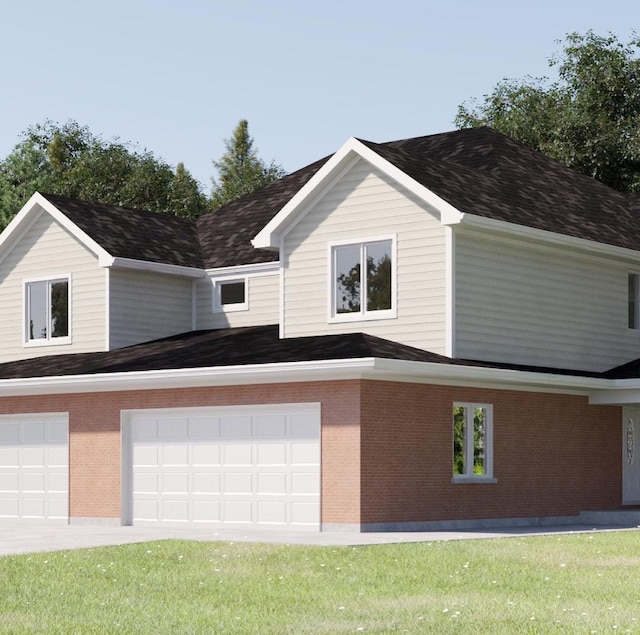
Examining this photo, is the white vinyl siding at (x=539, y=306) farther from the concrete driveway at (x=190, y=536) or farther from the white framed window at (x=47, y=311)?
the white framed window at (x=47, y=311)

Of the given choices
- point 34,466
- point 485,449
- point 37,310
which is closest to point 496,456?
point 485,449

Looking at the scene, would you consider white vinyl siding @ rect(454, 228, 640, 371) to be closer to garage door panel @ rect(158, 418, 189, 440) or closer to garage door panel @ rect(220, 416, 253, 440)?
garage door panel @ rect(220, 416, 253, 440)

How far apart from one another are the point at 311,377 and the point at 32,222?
11674 millimetres

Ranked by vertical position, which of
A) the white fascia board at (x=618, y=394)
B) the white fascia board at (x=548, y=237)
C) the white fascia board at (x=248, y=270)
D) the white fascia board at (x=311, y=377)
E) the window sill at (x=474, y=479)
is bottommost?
the window sill at (x=474, y=479)

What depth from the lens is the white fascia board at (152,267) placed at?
32.8 metres

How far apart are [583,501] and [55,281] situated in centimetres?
1355

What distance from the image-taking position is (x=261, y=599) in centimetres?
1609

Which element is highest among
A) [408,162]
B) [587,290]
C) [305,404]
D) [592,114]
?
[592,114]

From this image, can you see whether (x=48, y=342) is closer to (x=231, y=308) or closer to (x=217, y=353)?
(x=231, y=308)

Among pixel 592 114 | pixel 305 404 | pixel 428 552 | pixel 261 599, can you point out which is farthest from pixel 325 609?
pixel 592 114

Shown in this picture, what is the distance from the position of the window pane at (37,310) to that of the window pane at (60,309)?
0.82 ft

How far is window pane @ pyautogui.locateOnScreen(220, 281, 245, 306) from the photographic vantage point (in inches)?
1362

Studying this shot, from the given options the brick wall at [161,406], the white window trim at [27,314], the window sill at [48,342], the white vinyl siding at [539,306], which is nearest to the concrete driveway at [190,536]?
the brick wall at [161,406]

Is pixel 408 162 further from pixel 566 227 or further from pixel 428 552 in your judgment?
pixel 428 552
